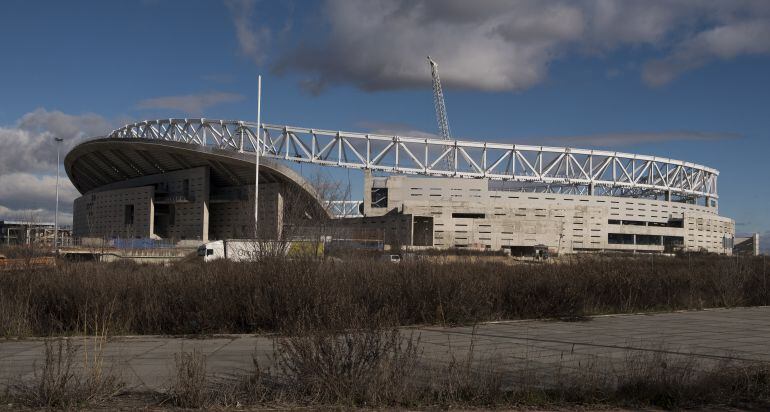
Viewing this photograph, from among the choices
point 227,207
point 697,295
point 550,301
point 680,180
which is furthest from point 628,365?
point 680,180

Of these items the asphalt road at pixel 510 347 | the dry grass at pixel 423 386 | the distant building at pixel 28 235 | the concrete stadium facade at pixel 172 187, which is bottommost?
the asphalt road at pixel 510 347

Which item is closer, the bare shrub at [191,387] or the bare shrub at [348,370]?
the bare shrub at [191,387]

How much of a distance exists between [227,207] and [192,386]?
94.3 metres

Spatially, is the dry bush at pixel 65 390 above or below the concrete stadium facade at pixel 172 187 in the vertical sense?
below

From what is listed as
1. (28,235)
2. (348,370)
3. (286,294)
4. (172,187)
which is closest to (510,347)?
(286,294)

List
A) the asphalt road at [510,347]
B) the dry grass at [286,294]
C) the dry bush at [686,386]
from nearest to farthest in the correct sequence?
the dry bush at [686,386] → the asphalt road at [510,347] → the dry grass at [286,294]

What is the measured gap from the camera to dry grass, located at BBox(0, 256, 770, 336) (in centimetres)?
1336

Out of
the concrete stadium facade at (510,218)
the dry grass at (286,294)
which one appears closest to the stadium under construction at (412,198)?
the concrete stadium facade at (510,218)

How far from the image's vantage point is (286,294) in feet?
43.7

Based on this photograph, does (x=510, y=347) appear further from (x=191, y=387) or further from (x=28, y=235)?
(x=28, y=235)

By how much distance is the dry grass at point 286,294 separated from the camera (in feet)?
43.8

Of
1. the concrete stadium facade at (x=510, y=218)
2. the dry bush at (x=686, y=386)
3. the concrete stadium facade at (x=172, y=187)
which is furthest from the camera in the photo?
the concrete stadium facade at (x=172, y=187)

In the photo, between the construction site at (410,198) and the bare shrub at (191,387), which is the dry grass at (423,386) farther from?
the construction site at (410,198)

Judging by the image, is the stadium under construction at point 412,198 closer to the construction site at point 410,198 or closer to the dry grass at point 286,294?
the construction site at point 410,198
